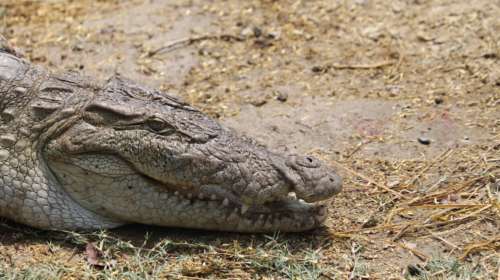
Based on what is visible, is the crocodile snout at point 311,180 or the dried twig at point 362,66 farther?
the dried twig at point 362,66

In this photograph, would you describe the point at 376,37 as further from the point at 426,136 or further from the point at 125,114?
the point at 125,114

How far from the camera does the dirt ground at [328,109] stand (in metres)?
4.42

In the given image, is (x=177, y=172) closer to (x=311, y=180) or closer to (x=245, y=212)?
(x=245, y=212)

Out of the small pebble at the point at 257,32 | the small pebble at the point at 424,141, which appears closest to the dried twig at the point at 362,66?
the small pebble at the point at 257,32

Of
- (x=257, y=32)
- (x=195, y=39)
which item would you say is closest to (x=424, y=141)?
(x=257, y=32)

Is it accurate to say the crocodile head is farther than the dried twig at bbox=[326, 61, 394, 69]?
No

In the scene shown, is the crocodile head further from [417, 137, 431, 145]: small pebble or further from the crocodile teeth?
[417, 137, 431, 145]: small pebble

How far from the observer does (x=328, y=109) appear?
609 cm

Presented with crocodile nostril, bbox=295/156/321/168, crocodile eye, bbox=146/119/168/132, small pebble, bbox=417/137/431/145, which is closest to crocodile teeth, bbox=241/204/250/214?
crocodile nostril, bbox=295/156/321/168

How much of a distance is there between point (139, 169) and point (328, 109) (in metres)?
2.07

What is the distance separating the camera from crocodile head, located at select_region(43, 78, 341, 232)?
436cm

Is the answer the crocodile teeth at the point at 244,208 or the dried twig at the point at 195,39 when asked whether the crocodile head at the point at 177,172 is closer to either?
the crocodile teeth at the point at 244,208

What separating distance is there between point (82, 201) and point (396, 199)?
186 centimetres

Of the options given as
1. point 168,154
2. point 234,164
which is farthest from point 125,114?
point 234,164
